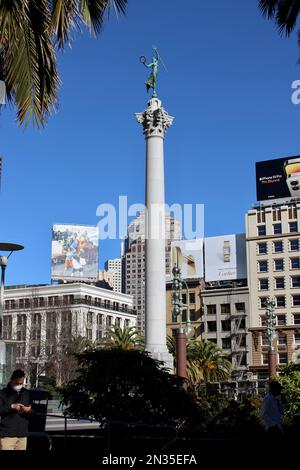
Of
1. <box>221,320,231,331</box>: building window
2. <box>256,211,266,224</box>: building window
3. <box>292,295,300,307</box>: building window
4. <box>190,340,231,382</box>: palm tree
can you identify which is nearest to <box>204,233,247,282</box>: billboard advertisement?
<box>256,211,266,224</box>: building window

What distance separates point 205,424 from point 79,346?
6680cm

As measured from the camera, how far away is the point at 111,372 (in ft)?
67.7

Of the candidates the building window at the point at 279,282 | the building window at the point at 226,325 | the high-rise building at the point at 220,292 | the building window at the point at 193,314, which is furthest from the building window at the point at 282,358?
the building window at the point at 193,314

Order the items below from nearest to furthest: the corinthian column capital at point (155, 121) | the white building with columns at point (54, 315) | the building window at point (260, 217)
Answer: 1. the corinthian column capital at point (155, 121)
2. the white building with columns at point (54, 315)
3. the building window at point (260, 217)

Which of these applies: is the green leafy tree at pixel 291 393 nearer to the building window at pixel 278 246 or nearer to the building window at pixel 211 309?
the building window at pixel 278 246

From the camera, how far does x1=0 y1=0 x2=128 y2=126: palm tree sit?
14.9 m

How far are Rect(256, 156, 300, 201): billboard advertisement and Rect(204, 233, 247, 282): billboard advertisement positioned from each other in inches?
334

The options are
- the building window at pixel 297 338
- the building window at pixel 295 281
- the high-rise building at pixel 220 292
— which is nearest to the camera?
the building window at pixel 297 338

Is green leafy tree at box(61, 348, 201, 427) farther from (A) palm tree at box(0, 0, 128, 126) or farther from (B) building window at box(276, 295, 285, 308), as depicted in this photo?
(B) building window at box(276, 295, 285, 308)

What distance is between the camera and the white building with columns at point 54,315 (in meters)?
99.6

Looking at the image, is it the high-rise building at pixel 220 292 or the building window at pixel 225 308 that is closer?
the high-rise building at pixel 220 292

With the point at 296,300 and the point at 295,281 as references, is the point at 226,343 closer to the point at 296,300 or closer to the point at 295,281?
the point at 296,300

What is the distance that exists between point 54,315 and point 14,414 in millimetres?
92888

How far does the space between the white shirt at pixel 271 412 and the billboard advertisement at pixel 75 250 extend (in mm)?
100601
